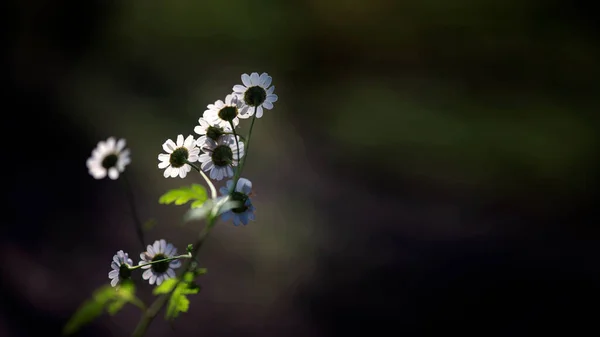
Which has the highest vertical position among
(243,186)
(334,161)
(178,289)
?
Answer: (334,161)

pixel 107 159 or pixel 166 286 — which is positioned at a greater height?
pixel 107 159

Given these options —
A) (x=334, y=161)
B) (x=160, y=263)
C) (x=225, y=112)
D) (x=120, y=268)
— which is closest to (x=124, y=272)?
(x=120, y=268)

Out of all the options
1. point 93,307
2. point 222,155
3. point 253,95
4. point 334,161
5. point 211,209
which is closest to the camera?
point 93,307

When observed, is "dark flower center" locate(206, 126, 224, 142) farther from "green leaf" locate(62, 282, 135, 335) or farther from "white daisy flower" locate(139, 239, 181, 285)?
"green leaf" locate(62, 282, 135, 335)

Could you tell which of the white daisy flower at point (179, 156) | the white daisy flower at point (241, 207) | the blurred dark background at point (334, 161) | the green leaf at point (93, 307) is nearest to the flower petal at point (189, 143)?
the white daisy flower at point (179, 156)

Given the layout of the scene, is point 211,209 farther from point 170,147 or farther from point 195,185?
point 170,147

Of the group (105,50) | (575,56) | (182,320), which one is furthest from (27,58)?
(575,56)

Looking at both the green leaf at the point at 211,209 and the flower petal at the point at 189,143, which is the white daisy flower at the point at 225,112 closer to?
the flower petal at the point at 189,143
